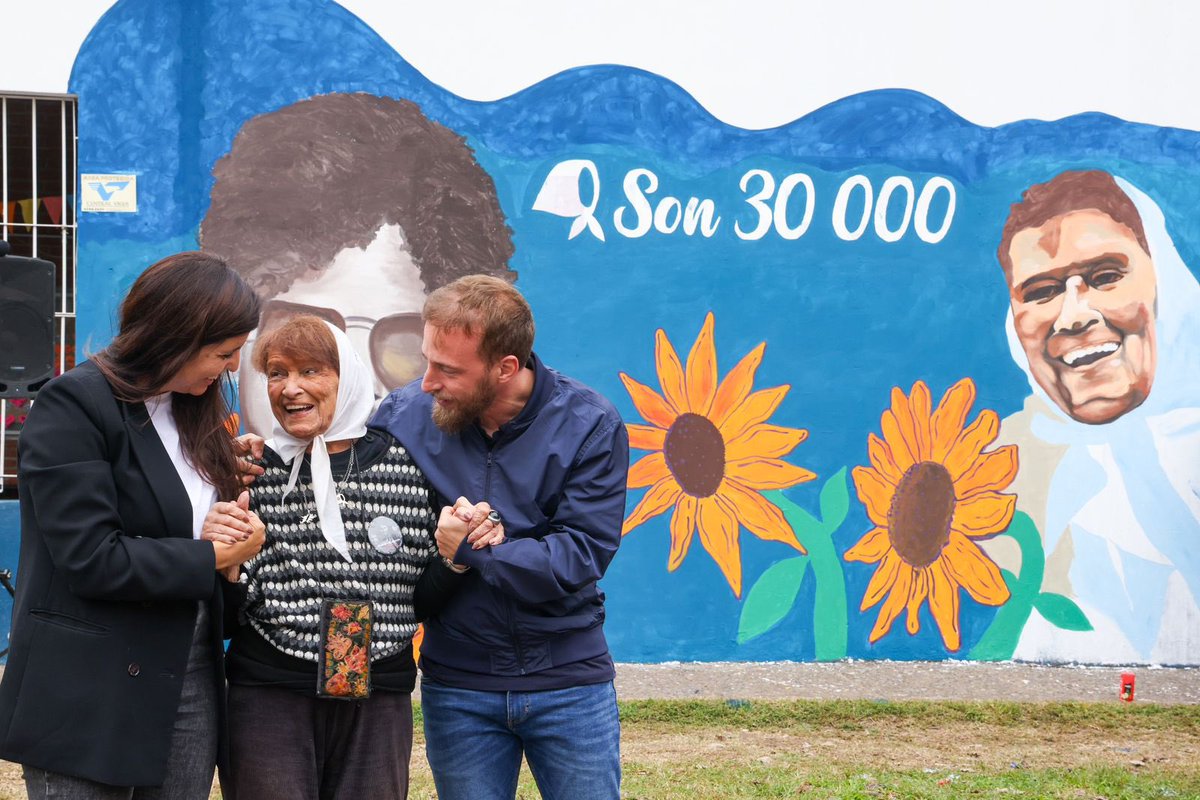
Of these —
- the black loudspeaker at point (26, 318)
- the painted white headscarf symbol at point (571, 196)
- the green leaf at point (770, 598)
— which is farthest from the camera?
the green leaf at point (770, 598)

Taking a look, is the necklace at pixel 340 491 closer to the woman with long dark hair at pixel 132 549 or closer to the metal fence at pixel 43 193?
the woman with long dark hair at pixel 132 549

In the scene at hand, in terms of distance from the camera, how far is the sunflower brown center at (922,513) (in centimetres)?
702

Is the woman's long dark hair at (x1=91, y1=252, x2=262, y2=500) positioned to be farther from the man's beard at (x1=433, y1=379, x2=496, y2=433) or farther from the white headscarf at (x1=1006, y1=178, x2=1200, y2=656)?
the white headscarf at (x1=1006, y1=178, x2=1200, y2=656)

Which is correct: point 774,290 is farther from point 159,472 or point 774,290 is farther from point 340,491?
point 159,472

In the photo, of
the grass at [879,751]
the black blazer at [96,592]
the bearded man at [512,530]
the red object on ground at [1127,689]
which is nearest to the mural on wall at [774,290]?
the red object on ground at [1127,689]

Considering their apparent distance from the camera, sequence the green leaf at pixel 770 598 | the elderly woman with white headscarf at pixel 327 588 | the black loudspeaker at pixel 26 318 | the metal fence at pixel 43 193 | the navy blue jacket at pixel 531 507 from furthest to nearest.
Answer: the green leaf at pixel 770 598, the metal fence at pixel 43 193, the black loudspeaker at pixel 26 318, the navy blue jacket at pixel 531 507, the elderly woman with white headscarf at pixel 327 588

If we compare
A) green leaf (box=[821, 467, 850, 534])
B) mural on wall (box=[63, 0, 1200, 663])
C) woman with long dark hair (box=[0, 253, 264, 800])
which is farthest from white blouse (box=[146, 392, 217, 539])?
green leaf (box=[821, 467, 850, 534])

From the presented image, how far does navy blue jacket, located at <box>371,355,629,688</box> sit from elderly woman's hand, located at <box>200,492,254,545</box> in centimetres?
40

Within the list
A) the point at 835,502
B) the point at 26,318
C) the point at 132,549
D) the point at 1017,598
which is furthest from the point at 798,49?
the point at 132,549

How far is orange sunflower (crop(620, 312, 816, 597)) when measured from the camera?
6789 mm

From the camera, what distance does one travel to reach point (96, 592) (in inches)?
91.2

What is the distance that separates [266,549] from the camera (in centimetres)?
261

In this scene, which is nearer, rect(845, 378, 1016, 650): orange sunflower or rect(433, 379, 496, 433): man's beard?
rect(433, 379, 496, 433): man's beard

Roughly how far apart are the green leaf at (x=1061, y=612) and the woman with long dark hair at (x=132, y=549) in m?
5.57
